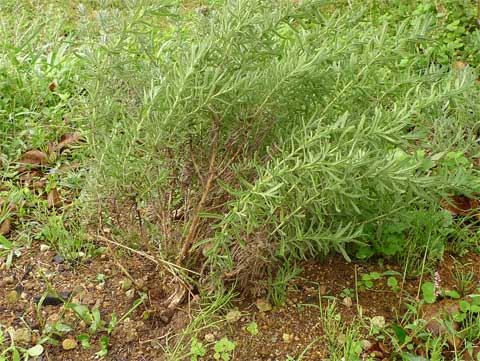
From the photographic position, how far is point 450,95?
2.34 m

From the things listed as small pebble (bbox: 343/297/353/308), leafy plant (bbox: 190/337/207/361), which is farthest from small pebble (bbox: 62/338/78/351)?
small pebble (bbox: 343/297/353/308)

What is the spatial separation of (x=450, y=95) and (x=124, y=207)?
3.96 feet

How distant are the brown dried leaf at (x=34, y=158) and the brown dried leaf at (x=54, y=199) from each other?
0.32 meters

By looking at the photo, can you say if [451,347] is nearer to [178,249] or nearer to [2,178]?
[178,249]

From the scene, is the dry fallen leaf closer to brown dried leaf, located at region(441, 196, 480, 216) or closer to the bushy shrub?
the bushy shrub

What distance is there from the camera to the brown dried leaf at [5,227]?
9.82 ft

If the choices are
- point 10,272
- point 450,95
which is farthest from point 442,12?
point 10,272

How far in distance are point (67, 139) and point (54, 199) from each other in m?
0.53

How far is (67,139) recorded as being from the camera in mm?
3602

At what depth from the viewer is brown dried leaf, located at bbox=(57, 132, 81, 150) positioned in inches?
139

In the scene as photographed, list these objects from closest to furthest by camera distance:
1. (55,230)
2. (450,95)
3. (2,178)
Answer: (450,95), (55,230), (2,178)

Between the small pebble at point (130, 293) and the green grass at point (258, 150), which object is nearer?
the green grass at point (258, 150)

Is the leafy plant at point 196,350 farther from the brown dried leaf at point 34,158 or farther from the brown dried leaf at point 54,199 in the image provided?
Answer: the brown dried leaf at point 34,158

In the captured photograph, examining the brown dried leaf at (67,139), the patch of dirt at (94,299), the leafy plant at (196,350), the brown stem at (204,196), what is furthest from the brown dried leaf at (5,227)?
the leafy plant at (196,350)
